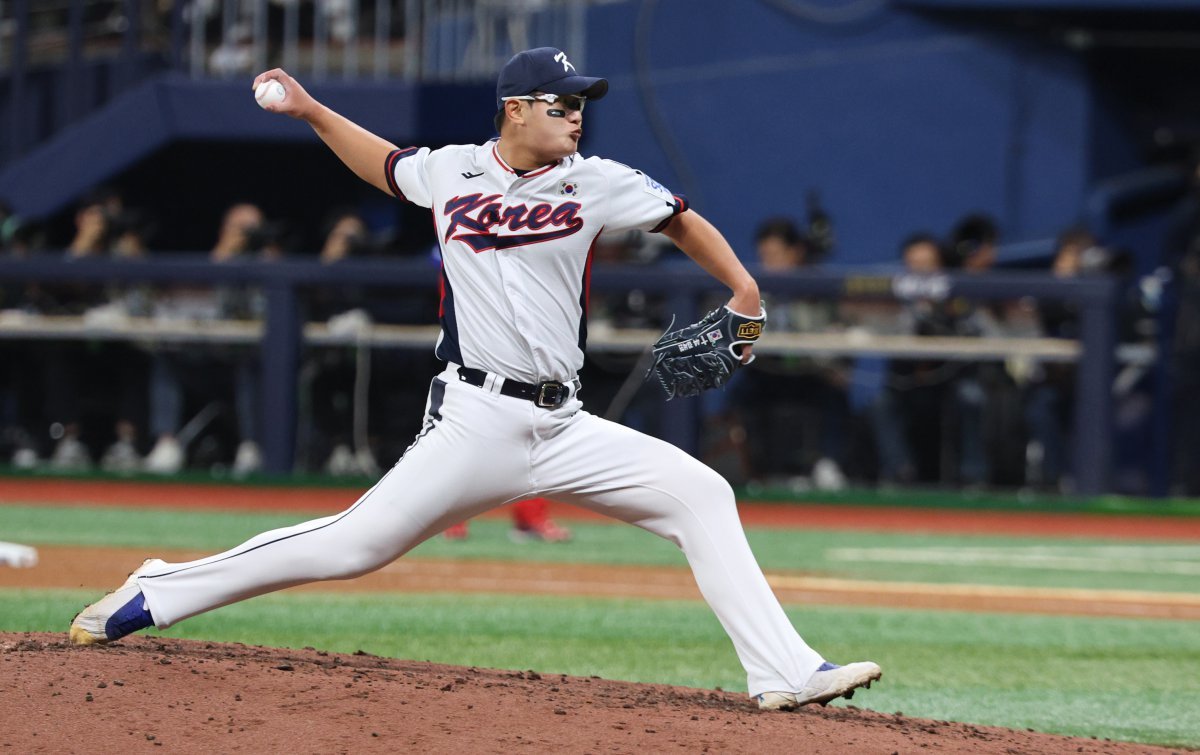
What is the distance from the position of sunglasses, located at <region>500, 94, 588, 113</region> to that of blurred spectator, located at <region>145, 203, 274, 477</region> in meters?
8.82

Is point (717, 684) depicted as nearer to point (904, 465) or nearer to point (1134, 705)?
point (1134, 705)

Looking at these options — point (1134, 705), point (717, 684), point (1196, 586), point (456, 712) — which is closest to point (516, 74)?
point (456, 712)

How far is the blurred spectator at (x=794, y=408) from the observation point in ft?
41.9

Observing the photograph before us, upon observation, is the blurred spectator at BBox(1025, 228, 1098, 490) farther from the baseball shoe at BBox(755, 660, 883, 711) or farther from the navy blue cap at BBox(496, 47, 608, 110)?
the navy blue cap at BBox(496, 47, 608, 110)

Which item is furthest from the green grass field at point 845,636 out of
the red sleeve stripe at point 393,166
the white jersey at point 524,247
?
the red sleeve stripe at point 393,166

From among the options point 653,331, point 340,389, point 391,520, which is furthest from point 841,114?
point 391,520

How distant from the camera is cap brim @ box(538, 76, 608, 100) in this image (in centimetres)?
470

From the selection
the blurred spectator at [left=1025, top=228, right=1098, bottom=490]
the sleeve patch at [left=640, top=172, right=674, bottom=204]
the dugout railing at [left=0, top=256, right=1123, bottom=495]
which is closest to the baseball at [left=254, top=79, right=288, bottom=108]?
the sleeve patch at [left=640, top=172, right=674, bottom=204]

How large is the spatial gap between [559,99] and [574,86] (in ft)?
0.17

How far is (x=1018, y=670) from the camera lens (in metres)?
6.78

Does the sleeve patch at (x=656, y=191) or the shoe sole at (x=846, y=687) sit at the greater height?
the sleeve patch at (x=656, y=191)

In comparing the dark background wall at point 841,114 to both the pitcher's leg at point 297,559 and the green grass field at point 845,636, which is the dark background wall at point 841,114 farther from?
the pitcher's leg at point 297,559

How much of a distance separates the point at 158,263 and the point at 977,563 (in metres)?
6.40

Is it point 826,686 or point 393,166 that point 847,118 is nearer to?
point 393,166
